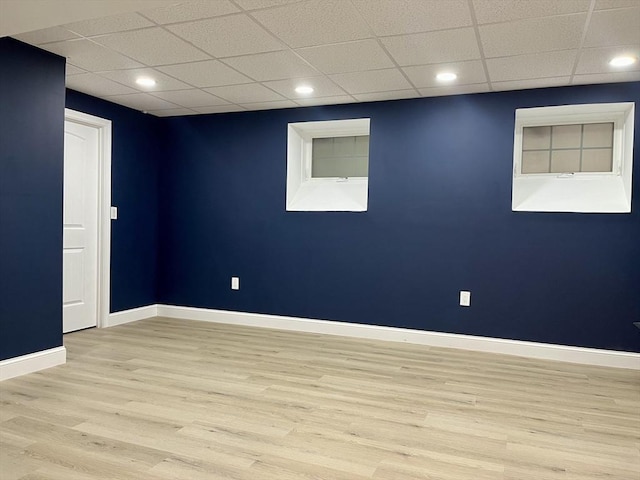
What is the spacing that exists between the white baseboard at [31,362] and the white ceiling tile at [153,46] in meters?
2.11

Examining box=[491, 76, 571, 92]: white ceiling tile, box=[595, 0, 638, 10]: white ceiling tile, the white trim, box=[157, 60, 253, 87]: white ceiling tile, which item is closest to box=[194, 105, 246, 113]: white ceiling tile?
box=[157, 60, 253, 87]: white ceiling tile

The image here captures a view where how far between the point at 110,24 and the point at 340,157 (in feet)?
8.31

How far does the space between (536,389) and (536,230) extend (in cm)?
138

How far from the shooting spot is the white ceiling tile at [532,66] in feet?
10.2

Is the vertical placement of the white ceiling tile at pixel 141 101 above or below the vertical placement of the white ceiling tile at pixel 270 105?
below

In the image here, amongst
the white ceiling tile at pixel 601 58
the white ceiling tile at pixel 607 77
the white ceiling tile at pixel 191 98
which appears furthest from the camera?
the white ceiling tile at pixel 191 98

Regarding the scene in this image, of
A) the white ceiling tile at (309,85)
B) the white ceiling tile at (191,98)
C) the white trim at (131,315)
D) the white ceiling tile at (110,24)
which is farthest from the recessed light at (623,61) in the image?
the white trim at (131,315)

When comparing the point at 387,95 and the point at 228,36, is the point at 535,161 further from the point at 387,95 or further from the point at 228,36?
the point at 228,36

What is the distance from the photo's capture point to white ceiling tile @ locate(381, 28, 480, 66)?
9.16 feet

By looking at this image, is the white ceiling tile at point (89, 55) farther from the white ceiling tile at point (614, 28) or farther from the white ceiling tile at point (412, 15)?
the white ceiling tile at point (614, 28)

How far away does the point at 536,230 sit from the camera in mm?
3893

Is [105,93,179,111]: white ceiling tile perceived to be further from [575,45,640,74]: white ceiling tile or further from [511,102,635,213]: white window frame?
[575,45,640,74]: white ceiling tile

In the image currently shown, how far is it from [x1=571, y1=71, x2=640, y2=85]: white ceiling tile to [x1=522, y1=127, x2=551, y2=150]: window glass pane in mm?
511

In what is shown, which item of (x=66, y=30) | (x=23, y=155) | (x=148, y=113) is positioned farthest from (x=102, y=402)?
(x=148, y=113)
